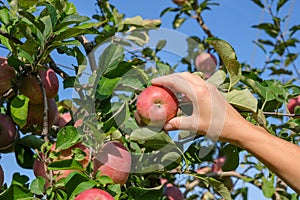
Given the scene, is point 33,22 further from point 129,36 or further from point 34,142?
point 129,36

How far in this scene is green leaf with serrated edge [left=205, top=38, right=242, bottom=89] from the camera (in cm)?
103

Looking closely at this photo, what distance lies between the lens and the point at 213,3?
8.84 ft

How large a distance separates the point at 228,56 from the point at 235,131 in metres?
0.20

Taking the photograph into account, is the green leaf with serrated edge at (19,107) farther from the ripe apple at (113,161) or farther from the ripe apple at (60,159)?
the ripe apple at (113,161)

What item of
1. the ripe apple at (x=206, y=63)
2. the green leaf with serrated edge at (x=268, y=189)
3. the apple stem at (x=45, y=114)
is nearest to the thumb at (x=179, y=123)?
the apple stem at (x=45, y=114)

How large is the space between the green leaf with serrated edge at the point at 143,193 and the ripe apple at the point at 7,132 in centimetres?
41

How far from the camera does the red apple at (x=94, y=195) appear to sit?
0.98 metres

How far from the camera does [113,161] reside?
1112mm

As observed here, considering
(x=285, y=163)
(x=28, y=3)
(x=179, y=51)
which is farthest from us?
(x=179, y=51)

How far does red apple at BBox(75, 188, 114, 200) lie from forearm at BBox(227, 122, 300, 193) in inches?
11.7

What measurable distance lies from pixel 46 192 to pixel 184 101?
1.22ft

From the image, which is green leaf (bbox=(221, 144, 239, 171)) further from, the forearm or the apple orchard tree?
the forearm

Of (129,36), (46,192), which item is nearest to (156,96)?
(46,192)

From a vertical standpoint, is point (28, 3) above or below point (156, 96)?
above
